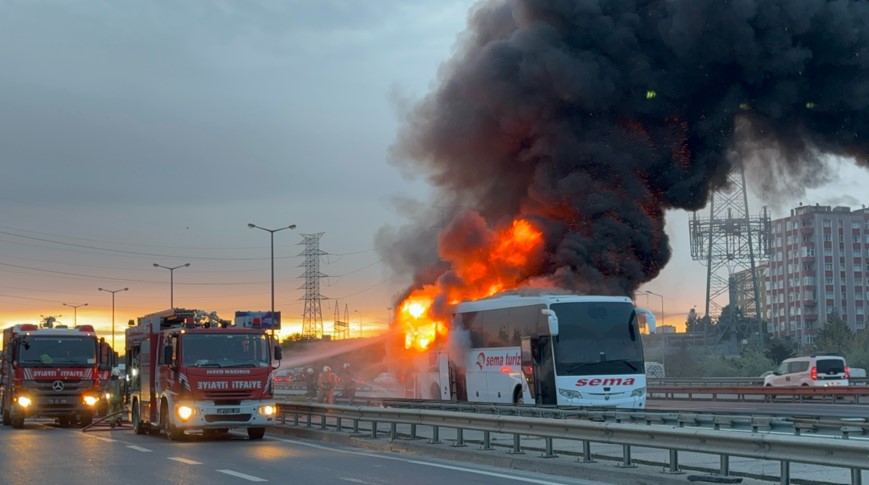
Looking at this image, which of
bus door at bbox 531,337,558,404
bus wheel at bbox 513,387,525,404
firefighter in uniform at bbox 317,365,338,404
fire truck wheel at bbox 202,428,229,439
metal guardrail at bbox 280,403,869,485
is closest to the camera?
metal guardrail at bbox 280,403,869,485

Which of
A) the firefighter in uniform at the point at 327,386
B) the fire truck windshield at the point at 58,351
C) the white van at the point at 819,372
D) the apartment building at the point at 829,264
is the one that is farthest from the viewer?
the apartment building at the point at 829,264

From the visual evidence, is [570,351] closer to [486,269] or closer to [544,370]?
[544,370]

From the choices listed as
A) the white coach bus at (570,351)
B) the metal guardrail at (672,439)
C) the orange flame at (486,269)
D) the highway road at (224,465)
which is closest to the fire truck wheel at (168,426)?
the highway road at (224,465)

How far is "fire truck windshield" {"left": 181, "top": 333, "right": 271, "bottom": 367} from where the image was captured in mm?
24422

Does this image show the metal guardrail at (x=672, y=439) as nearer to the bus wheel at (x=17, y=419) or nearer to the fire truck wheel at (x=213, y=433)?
the fire truck wheel at (x=213, y=433)

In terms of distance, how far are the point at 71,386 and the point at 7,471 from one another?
604 inches

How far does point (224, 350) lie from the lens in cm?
2470

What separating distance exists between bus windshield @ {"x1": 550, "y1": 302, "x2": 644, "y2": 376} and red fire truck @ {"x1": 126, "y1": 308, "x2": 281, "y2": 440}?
716cm

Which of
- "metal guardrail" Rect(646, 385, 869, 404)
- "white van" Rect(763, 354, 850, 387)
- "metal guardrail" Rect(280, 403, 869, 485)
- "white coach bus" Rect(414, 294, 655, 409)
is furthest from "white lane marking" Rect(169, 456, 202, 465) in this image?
"white van" Rect(763, 354, 850, 387)

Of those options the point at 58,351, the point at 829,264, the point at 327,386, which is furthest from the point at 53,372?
the point at 829,264

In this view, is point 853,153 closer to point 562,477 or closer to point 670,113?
point 670,113

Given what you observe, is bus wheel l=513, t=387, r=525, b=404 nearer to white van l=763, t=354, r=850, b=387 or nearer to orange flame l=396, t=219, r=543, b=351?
orange flame l=396, t=219, r=543, b=351

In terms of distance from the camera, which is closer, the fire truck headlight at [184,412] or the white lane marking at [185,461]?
the white lane marking at [185,461]

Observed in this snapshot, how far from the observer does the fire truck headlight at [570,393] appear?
87.0 feet
